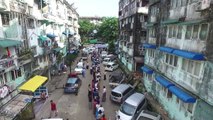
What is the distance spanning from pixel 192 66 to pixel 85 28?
6511 centimetres

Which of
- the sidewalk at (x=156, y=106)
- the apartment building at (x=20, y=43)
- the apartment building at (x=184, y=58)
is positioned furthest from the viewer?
the sidewalk at (x=156, y=106)

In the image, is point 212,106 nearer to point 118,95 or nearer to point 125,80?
point 118,95

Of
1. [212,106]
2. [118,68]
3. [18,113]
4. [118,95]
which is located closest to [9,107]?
[18,113]

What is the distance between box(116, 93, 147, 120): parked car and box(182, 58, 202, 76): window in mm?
5488

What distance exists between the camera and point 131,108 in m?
15.0

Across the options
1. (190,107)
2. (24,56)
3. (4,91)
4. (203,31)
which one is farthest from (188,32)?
(24,56)

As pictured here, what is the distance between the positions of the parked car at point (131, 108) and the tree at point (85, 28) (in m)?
60.1

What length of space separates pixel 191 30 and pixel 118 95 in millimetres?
10312

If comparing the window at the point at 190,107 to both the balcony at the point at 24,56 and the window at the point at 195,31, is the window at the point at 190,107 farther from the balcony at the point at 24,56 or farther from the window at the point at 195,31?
the balcony at the point at 24,56

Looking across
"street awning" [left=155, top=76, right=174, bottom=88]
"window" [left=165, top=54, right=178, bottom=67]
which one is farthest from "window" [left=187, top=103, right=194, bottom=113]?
"window" [left=165, top=54, right=178, bottom=67]

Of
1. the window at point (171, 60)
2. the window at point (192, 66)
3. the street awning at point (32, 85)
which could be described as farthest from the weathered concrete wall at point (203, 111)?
the street awning at point (32, 85)

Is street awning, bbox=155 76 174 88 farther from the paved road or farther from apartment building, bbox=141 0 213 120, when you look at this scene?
the paved road

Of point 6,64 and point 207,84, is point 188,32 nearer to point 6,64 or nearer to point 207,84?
point 207,84

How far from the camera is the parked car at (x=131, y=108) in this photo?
1444cm
